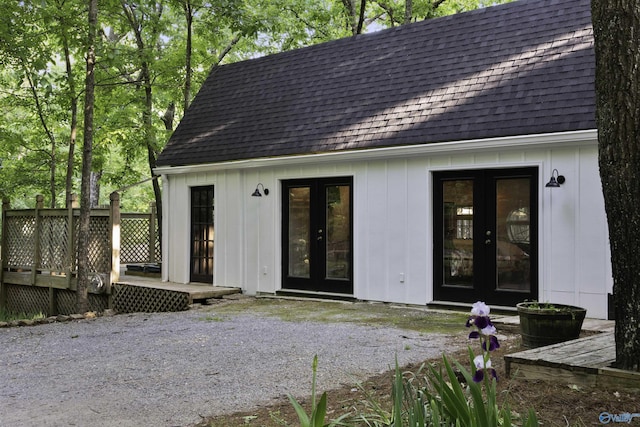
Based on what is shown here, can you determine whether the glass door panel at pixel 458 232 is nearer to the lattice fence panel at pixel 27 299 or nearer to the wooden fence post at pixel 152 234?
the lattice fence panel at pixel 27 299

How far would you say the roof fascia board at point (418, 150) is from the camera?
8352 mm

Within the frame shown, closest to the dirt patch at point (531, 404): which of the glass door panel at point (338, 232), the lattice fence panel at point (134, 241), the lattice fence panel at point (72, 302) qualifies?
the glass door panel at point (338, 232)

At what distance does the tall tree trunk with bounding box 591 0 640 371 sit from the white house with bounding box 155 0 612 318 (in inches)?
158

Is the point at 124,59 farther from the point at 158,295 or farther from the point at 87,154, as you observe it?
the point at 158,295

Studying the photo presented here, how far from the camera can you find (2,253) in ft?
48.5

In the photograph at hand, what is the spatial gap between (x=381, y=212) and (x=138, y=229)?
27.5 ft

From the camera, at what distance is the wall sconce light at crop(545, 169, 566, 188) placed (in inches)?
332

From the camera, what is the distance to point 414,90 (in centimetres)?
1059

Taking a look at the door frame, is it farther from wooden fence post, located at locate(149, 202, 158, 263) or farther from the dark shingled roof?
wooden fence post, located at locate(149, 202, 158, 263)

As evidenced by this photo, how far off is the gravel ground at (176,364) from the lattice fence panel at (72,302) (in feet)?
11.3

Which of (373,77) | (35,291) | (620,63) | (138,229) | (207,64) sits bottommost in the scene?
(35,291)

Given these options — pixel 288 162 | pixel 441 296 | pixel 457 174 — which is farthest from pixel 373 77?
pixel 441 296

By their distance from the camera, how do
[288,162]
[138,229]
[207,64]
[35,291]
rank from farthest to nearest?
[207,64]
[138,229]
[35,291]
[288,162]

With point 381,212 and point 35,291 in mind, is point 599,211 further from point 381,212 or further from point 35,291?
point 35,291
